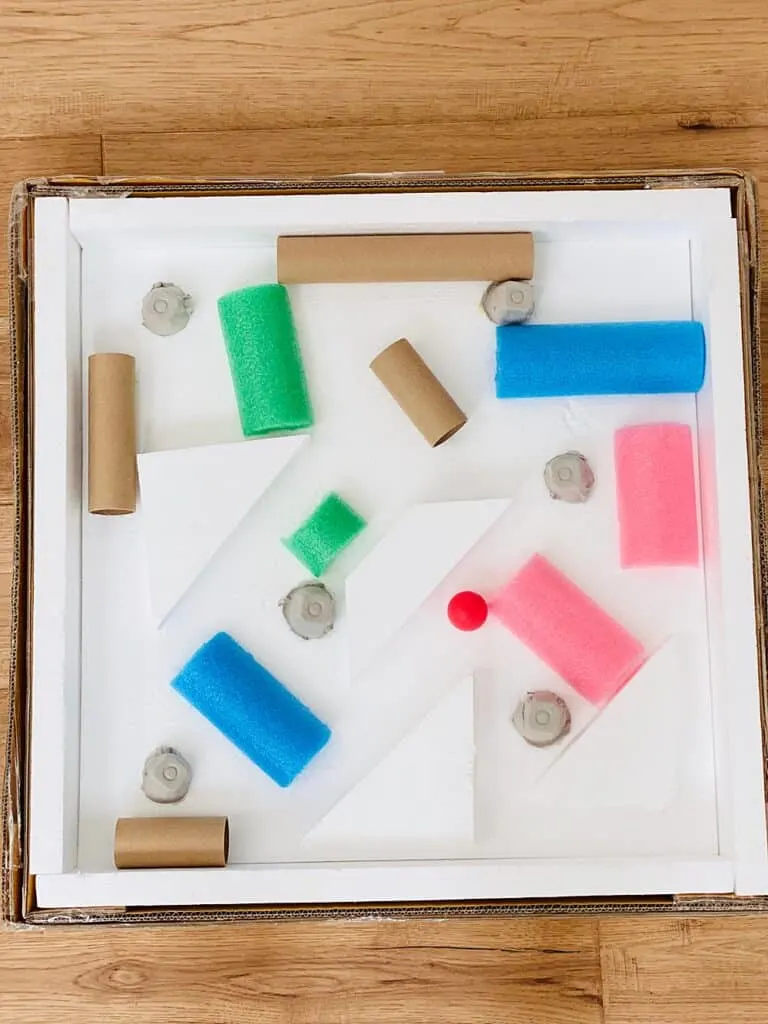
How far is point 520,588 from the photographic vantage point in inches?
30.0

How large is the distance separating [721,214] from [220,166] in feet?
1.33

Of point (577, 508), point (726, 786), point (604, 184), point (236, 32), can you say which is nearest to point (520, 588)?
point (577, 508)

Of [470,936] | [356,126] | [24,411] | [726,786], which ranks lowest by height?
[470,936]

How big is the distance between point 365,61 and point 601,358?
339 mm

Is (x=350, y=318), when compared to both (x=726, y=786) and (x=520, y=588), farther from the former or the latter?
(x=726, y=786)

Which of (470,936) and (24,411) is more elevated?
(24,411)

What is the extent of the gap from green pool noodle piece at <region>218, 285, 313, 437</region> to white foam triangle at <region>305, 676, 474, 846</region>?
0.83 feet

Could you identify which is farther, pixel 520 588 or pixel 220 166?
pixel 220 166

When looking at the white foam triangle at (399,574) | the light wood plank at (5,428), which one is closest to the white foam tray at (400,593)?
the white foam triangle at (399,574)

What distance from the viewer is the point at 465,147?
0.87 m

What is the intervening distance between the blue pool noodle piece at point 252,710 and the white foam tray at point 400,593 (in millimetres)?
17

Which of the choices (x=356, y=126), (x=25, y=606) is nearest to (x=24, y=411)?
(x=25, y=606)

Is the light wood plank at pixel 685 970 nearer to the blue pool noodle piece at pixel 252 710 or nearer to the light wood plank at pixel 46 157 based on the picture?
the blue pool noodle piece at pixel 252 710

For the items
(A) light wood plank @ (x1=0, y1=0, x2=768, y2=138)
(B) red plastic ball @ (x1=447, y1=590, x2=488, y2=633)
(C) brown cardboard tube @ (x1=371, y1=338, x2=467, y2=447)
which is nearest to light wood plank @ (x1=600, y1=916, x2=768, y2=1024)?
(B) red plastic ball @ (x1=447, y1=590, x2=488, y2=633)
